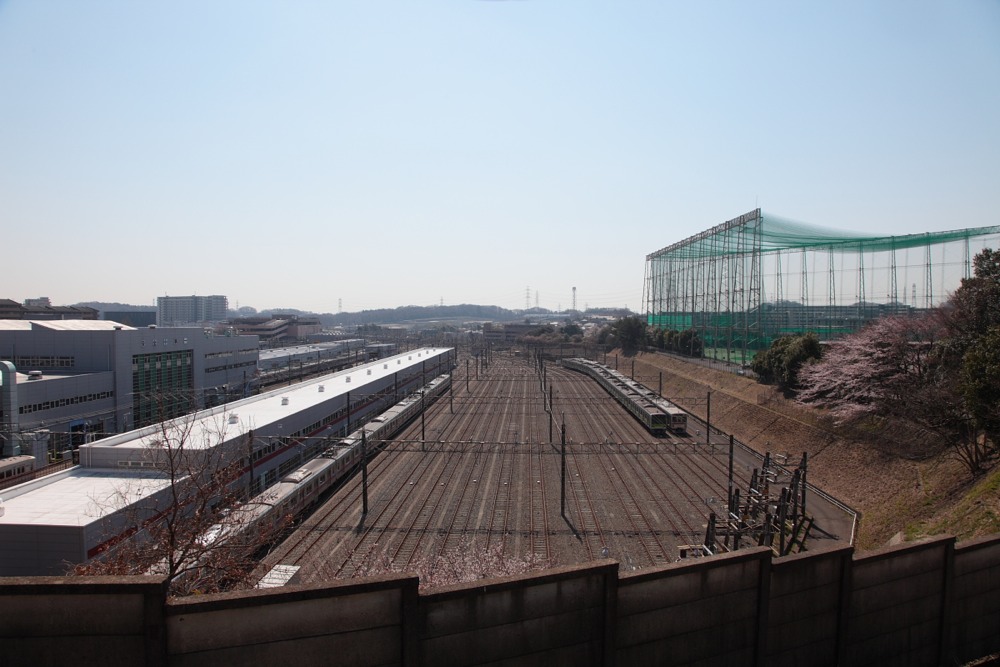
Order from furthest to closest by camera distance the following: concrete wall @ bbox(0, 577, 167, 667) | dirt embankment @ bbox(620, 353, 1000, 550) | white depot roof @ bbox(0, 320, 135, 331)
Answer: white depot roof @ bbox(0, 320, 135, 331) < dirt embankment @ bbox(620, 353, 1000, 550) < concrete wall @ bbox(0, 577, 167, 667)

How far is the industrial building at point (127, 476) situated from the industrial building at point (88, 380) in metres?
2.51

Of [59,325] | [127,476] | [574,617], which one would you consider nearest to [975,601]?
[574,617]

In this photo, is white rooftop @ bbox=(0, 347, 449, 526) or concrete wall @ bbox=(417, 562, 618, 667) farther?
white rooftop @ bbox=(0, 347, 449, 526)

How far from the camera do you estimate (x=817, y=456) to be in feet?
43.5

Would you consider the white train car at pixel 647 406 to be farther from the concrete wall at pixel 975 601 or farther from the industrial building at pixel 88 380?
the concrete wall at pixel 975 601

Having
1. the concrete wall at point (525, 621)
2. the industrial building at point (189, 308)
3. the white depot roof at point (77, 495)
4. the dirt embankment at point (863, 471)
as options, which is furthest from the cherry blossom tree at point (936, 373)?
the industrial building at point (189, 308)

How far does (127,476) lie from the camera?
366 inches

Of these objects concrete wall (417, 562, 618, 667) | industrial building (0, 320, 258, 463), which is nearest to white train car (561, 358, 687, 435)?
industrial building (0, 320, 258, 463)

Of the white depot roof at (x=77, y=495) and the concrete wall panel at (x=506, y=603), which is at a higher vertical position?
the concrete wall panel at (x=506, y=603)

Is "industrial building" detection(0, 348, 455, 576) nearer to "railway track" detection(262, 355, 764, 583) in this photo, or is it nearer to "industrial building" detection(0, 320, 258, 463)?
"railway track" detection(262, 355, 764, 583)

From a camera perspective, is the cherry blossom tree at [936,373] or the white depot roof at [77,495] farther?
the cherry blossom tree at [936,373]

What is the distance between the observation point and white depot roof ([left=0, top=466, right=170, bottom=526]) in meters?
7.29

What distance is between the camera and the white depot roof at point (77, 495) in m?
7.29

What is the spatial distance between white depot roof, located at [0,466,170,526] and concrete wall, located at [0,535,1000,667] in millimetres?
6621
